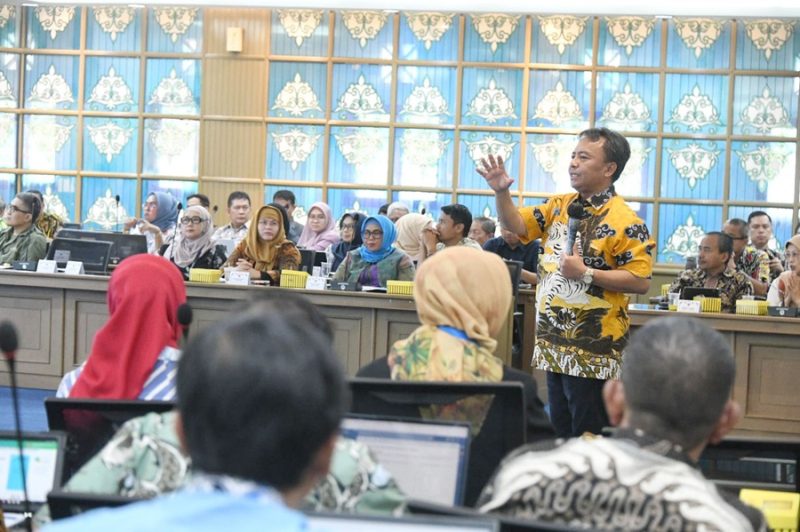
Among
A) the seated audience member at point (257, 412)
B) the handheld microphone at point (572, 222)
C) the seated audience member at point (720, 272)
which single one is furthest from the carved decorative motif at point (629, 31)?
the seated audience member at point (257, 412)

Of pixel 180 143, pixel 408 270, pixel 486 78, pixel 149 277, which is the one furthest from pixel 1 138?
pixel 149 277

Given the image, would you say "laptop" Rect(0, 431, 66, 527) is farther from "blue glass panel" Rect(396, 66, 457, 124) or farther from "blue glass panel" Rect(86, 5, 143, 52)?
"blue glass panel" Rect(86, 5, 143, 52)

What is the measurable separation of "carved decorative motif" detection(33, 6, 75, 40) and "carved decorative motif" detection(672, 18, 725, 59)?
539cm

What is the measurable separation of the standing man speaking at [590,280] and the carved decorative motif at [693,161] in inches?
249

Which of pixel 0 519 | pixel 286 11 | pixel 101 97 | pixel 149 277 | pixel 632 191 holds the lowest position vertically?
pixel 0 519

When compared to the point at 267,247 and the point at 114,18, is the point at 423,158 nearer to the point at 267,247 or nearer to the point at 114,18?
the point at 114,18

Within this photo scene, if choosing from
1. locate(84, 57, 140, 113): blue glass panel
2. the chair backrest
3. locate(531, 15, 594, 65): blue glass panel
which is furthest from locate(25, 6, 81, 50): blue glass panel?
the chair backrest

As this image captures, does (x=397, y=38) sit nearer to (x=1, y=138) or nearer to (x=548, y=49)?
(x=548, y=49)

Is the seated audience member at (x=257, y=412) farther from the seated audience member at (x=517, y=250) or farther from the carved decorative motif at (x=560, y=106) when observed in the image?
the carved decorative motif at (x=560, y=106)

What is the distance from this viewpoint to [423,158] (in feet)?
34.1

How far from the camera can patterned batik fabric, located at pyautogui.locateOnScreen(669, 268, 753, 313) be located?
6.28 metres

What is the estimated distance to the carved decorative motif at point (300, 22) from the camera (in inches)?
409

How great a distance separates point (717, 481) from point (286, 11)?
9009 mm

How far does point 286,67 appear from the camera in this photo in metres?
10.4
